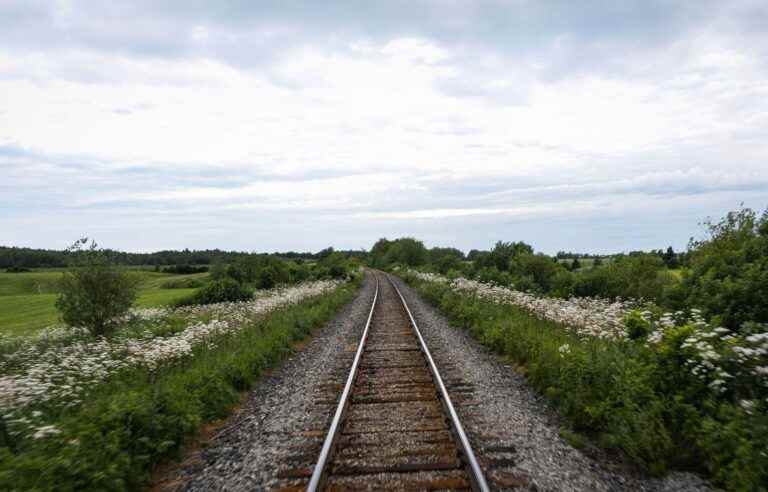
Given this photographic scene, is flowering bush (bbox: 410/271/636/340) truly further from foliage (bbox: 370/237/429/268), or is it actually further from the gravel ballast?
foliage (bbox: 370/237/429/268)

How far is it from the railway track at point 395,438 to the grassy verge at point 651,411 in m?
1.86

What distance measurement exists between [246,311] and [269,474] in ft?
34.8

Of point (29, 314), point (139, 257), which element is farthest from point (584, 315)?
point (139, 257)

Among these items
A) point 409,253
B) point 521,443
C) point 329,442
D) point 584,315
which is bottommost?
point 521,443

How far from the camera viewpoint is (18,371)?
24.7 ft

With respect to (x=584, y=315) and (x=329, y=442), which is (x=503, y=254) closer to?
(x=584, y=315)

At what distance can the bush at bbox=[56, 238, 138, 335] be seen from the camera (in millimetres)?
12305

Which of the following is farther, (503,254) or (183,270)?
(183,270)

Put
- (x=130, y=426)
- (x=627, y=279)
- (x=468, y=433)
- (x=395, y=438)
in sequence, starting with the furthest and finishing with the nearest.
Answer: (x=627, y=279) < (x=468, y=433) < (x=395, y=438) < (x=130, y=426)

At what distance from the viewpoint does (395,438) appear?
5.46 meters

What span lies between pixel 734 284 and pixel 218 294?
79.8ft

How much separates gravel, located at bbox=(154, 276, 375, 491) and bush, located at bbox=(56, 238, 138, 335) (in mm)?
6566

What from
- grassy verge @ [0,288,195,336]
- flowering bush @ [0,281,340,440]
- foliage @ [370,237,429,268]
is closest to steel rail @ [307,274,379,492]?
flowering bush @ [0,281,340,440]

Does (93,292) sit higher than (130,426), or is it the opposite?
(93,292)
